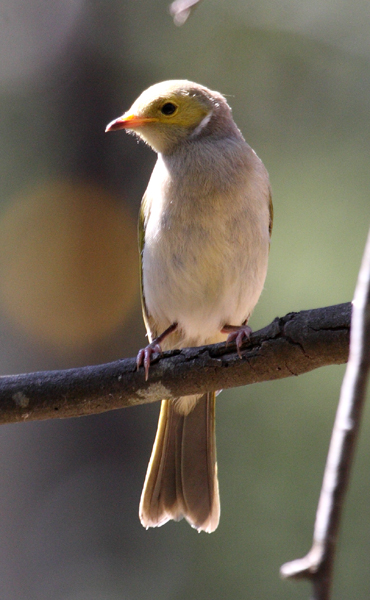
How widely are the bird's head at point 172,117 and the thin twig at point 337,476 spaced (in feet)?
8.54

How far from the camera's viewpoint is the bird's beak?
329 centimetres

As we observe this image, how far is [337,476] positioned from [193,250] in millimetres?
2276

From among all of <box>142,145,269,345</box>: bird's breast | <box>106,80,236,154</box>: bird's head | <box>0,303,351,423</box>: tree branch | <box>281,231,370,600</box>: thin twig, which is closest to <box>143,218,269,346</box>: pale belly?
<box>142,145,269,345</box>: bird's breast

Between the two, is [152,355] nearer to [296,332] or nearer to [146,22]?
[296,332]

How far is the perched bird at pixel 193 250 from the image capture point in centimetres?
308

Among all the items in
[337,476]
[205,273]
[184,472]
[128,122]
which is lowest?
[337,476]

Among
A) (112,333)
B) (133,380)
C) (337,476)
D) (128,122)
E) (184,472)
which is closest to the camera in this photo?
(337,476)

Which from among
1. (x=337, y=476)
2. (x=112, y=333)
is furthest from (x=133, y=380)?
(x=112, y=333)

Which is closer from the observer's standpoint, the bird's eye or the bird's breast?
the bird's breast

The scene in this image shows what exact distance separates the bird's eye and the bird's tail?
145 centimetres

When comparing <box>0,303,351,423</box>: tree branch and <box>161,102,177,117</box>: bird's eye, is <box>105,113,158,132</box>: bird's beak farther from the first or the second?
<box>0,303,351,423</box>: tree branch

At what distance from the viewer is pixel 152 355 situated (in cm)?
266

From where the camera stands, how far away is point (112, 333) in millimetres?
5234

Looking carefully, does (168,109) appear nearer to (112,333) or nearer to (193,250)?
(193,250)
